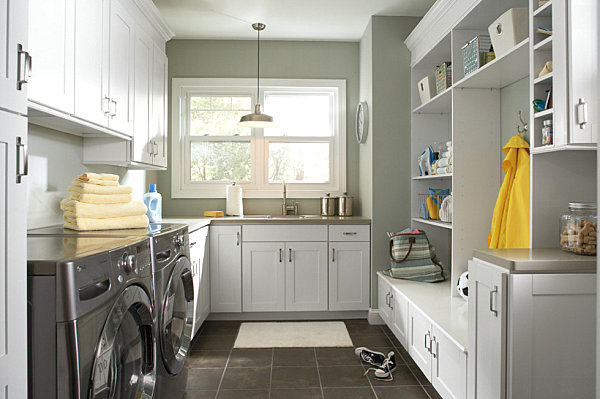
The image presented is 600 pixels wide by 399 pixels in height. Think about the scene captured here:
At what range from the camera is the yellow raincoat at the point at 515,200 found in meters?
2.20

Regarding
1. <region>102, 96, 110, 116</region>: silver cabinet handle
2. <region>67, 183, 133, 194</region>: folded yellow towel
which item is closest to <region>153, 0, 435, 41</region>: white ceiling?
<region>102, 96, 110, 116</region>: silver cabinet handle

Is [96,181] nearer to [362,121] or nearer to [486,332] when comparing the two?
[486,332]

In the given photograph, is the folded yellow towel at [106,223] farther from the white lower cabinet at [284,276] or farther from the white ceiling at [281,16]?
the white ceiling at [281,16]

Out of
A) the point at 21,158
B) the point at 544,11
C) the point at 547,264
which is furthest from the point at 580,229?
the point at 21,158

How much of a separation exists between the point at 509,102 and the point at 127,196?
240cm

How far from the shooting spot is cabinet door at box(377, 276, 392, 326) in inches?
129

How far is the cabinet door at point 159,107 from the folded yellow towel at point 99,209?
1009 mm

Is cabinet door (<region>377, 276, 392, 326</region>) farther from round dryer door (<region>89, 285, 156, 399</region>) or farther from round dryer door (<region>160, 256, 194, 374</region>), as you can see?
round dryer door (<region>89, 285, 156, 399</region>)

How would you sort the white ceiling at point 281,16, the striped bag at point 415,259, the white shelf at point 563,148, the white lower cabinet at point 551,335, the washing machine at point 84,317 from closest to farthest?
the washing machine at point 84,317
the white lower cabinet at point 551,335
the white shelf at point 563,148
the striped bag at point 415,259
the white ceiling at point 281,16

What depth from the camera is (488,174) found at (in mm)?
2799

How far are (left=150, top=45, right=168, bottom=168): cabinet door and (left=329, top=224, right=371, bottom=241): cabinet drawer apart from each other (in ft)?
5.00

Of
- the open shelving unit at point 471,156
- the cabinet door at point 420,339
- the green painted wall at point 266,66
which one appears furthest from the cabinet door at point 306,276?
the open shelving unit at point 471,156

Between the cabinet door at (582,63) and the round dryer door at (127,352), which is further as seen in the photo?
the cabinet door at (582,63)

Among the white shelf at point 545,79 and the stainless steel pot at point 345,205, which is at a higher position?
the white shelf at point 545,79
